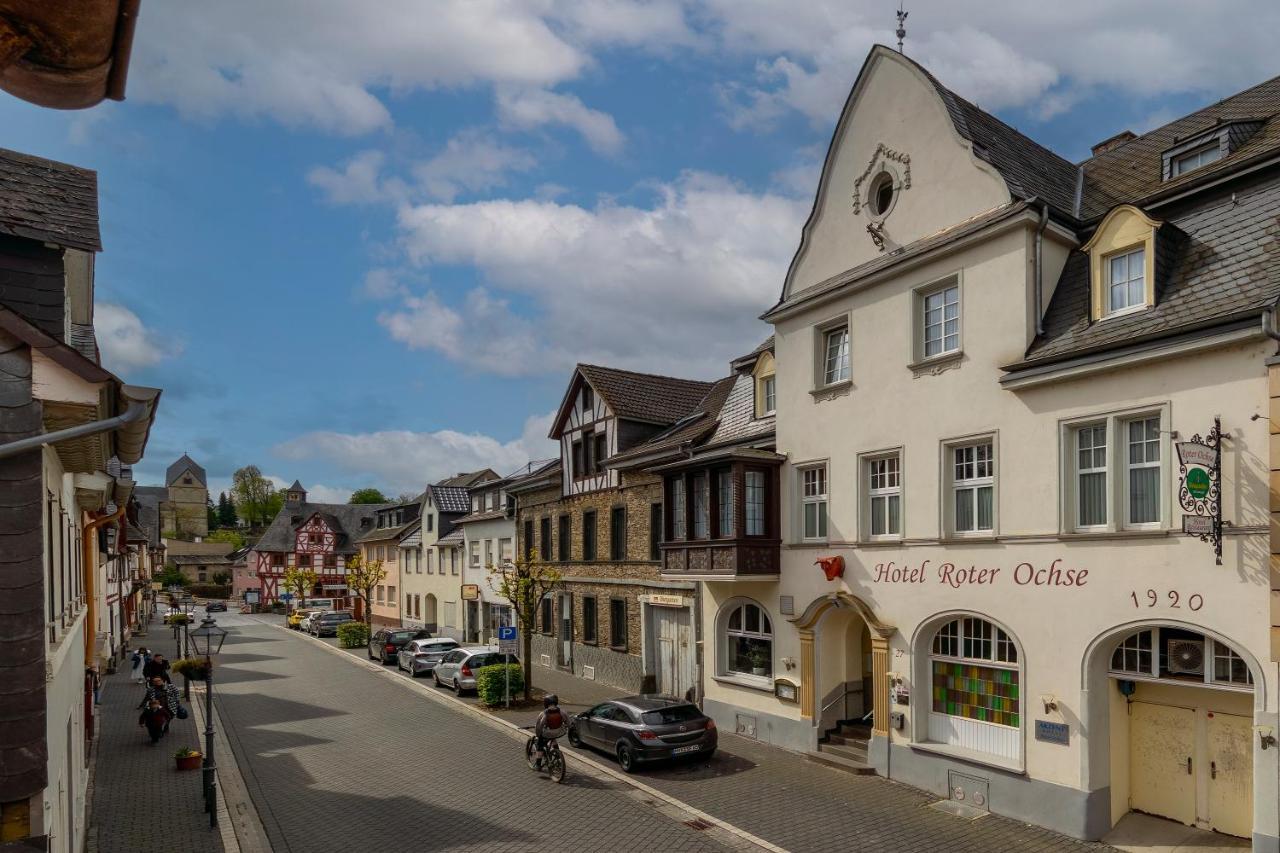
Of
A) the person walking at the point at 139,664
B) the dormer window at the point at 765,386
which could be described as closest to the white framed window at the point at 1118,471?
the dormer window at the point at 765,386

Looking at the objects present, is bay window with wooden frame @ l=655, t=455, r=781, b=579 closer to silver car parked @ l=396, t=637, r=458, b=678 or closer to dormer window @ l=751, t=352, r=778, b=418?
dormer window @ l=751, t=352, r=778, b=418

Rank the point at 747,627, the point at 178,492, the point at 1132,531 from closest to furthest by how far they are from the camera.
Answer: the point at 1132,531
the point at 747,627
the point at 178,492

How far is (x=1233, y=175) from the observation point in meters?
13.8

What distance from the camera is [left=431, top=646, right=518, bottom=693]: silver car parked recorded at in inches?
1113

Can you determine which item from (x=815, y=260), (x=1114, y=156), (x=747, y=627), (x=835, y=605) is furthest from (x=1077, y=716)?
(x=1114, y=156)

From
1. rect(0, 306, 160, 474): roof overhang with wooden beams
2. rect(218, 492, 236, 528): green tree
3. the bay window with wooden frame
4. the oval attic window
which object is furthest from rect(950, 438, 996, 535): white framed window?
rect(218, 492, 236, 528): green tree

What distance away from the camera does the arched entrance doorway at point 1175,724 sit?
1228 centimetres

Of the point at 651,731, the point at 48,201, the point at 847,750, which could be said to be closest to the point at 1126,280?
the point at 847,750

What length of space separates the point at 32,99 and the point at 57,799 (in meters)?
9.17

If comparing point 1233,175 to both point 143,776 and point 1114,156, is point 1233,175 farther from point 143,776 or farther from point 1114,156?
point 143,776

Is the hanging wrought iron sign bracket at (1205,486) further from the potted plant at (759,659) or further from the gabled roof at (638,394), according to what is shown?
the gabled roof at (638,394)

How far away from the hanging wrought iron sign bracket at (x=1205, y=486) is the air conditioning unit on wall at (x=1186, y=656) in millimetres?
1455

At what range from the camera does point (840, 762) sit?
1777cm

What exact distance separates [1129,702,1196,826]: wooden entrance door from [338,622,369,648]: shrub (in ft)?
126
